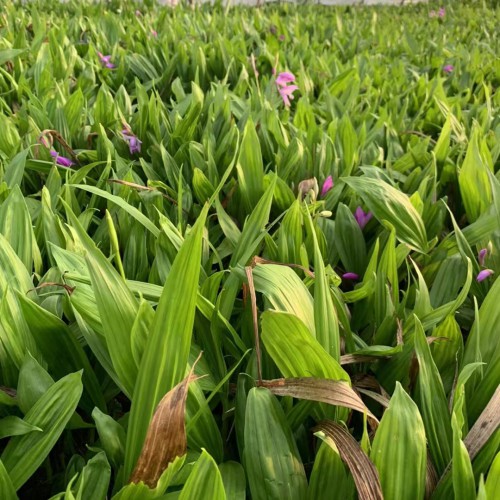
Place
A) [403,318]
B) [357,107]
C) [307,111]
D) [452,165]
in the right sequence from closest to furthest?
[403,318], [452,165], [307,111], [357,107]

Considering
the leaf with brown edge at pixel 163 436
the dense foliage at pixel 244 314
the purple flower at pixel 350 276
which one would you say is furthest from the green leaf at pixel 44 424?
the purple flower at pixel 350 276

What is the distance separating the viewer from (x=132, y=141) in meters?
1.39

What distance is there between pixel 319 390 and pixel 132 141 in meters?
0.93

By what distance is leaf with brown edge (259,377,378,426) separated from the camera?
0.60m

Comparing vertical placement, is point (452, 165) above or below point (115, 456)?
above

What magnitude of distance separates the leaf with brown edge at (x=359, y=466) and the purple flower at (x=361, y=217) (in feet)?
1.89

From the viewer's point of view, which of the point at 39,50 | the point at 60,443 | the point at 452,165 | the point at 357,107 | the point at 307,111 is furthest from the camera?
the point at 39,50

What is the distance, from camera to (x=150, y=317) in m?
0.65

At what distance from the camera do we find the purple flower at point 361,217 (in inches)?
43.7

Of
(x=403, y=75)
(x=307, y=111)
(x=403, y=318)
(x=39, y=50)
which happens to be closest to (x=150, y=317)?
(x=403, y=318)

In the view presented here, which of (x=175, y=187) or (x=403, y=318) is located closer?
(x=403, y=318)

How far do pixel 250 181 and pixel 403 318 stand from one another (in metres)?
0.44

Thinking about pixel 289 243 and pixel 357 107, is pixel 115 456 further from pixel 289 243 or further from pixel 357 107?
pixel 357 107

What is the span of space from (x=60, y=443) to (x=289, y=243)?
0.42 meters
